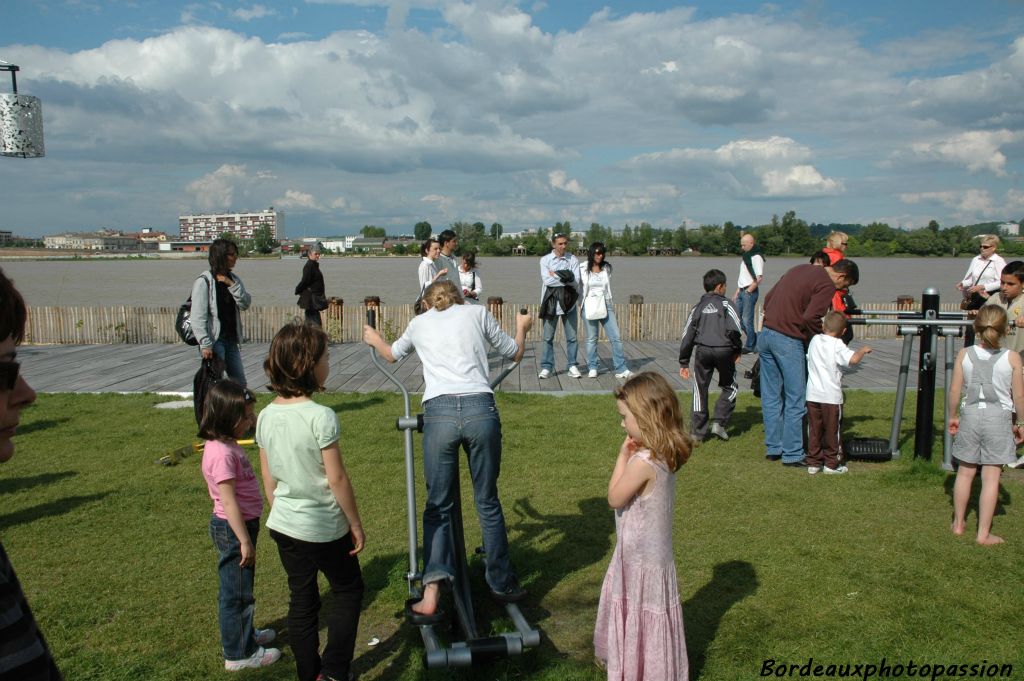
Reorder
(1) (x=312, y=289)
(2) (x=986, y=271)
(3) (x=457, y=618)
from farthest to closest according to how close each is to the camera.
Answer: (1) (x=312, y=289) < (2) (x=986, y=271) < (3) (x=457, y=618)

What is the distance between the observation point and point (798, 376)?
6922mm

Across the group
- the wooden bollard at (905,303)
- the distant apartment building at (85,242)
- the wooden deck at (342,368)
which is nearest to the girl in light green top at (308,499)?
the wooden deck at (342,368)

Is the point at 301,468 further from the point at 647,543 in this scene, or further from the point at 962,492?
the point at 962,492

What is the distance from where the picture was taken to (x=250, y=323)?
16062mm

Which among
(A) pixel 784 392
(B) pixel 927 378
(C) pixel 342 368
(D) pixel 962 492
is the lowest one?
(C) pixel 342 368

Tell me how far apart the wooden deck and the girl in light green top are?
6036 mm

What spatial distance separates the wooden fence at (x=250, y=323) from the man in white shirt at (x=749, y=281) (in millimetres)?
2362

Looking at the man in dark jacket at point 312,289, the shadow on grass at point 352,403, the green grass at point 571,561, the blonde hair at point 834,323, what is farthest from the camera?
the man in dark jacket at point 312,289

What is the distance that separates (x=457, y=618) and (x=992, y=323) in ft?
12.9

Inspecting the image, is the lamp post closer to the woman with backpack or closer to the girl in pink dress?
the woman with backpack

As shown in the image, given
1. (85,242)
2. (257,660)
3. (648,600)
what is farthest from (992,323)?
(85,242)

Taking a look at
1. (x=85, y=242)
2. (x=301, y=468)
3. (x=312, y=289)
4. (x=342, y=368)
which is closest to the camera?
(x=301, y=468)

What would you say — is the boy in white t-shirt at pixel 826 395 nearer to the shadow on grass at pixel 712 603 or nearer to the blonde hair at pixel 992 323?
the blonde hair at pixel 992 323

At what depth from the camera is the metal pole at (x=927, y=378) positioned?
679cm
